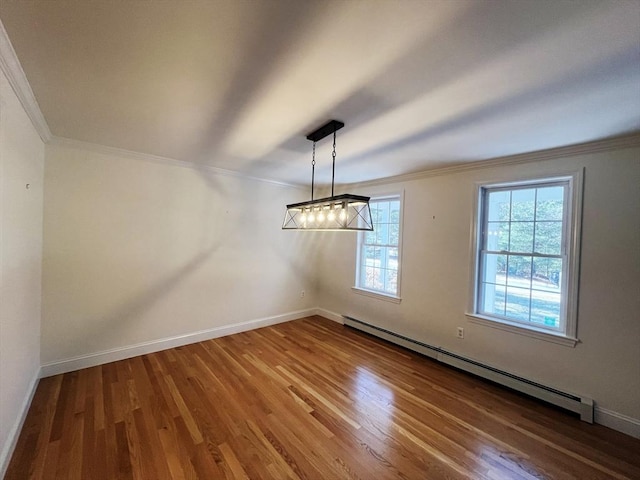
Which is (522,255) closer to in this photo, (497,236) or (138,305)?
(497,236)

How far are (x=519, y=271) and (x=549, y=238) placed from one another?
450mm

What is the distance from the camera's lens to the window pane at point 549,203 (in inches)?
106

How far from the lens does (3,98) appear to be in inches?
60.4

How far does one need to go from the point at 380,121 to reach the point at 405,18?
101 centimetres

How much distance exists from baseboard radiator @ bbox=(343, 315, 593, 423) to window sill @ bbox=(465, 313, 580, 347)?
18.0 inches

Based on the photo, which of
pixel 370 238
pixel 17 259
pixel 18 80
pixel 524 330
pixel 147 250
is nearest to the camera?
pixel 18 80

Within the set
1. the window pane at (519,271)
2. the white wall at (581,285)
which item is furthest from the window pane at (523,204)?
the window pane at (519,271)

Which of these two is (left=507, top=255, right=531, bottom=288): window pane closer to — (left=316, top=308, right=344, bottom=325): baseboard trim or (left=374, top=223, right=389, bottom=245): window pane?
(left=374, top=223, right=389, bottom=245): window pane

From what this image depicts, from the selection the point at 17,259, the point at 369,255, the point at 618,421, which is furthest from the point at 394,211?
the point at 17,259

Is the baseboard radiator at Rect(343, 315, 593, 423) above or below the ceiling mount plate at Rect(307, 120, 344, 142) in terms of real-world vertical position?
below

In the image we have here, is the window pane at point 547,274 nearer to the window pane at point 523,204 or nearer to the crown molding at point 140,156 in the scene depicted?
the window pane at point 523,204

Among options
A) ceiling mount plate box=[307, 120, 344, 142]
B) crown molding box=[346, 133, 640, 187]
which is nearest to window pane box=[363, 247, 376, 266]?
crown molding box=[346, 133, 640, 187]

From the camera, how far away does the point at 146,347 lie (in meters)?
3.37

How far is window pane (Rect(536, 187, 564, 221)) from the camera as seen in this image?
8.80 ft
